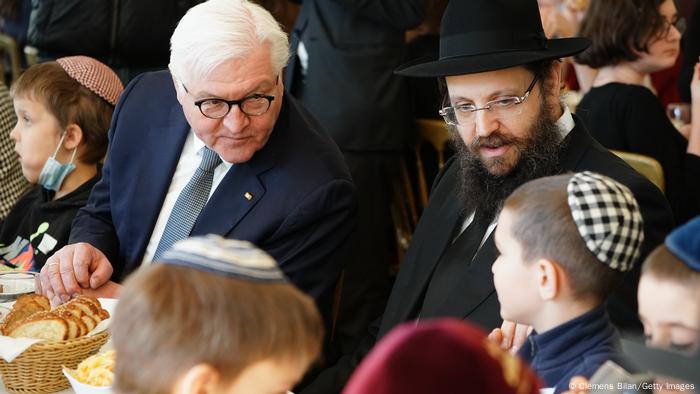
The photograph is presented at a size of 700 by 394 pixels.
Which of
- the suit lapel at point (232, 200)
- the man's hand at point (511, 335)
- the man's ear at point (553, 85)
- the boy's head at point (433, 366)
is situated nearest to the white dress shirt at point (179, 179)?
the suit lapel at point (232, 200)

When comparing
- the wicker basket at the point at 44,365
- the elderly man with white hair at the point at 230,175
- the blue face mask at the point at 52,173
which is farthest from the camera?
the blue face mask at the point at 52,173

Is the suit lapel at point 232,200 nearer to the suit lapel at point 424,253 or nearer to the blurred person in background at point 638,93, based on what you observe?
the suit lapel at point 424,253

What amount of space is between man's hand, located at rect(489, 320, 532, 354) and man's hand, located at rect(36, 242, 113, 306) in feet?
4.41

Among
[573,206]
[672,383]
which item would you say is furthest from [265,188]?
[672,383]

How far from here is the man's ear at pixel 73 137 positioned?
3852 mm

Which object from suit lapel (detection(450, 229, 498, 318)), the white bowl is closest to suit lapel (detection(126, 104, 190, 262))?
the white bowl

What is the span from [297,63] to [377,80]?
0.45 meters

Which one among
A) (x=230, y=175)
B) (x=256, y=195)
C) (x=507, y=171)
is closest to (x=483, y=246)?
(x=507, y=171)

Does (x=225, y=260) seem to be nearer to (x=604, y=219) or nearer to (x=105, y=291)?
(x=604, y=219)

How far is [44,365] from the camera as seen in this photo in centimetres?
230

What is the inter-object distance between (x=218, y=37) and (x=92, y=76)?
128cm

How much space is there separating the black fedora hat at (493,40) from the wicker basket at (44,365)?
1.30 metres

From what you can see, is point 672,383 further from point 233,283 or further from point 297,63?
point 297,63

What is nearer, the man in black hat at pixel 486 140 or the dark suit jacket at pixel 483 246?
the dark suit jacket at pixel 483 246
